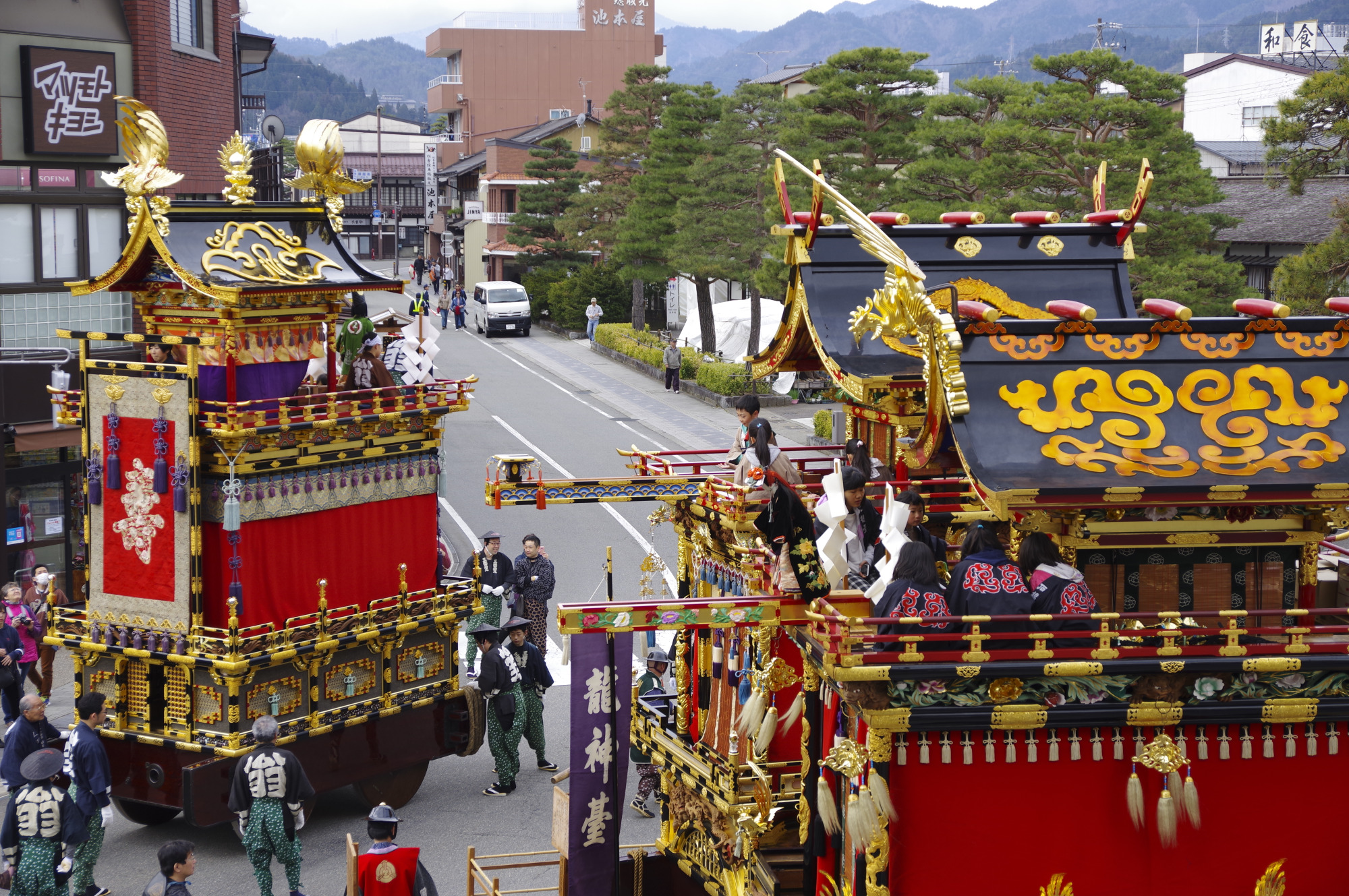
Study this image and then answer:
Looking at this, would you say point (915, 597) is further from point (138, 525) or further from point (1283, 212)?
point (1283, 212)

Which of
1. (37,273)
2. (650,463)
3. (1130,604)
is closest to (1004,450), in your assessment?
(1130,604)

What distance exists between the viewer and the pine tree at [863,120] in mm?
41969

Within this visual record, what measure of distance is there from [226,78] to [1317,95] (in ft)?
72.4

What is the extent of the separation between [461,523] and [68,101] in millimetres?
12372

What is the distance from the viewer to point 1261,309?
35.7ft

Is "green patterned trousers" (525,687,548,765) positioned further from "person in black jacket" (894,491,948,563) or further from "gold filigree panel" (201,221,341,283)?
"person in black jacket" (894,491,948,563)

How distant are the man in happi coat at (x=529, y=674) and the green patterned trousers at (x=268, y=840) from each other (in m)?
4.02

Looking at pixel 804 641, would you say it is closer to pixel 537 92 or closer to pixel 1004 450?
pixel 1004 450

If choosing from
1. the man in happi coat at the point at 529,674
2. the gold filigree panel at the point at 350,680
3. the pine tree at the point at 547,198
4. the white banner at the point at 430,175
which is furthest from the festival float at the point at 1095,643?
the white banner at the point at 430,175

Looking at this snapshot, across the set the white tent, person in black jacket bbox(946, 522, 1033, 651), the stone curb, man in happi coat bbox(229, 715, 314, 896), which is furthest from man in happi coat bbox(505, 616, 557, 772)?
the white tent

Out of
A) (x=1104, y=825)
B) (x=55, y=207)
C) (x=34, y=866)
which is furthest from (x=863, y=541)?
(x=55, y=207)

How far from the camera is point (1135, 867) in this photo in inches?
388

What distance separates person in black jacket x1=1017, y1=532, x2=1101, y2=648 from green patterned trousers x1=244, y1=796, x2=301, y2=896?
7.73 m

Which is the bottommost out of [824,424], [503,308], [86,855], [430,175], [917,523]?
[86,855]
